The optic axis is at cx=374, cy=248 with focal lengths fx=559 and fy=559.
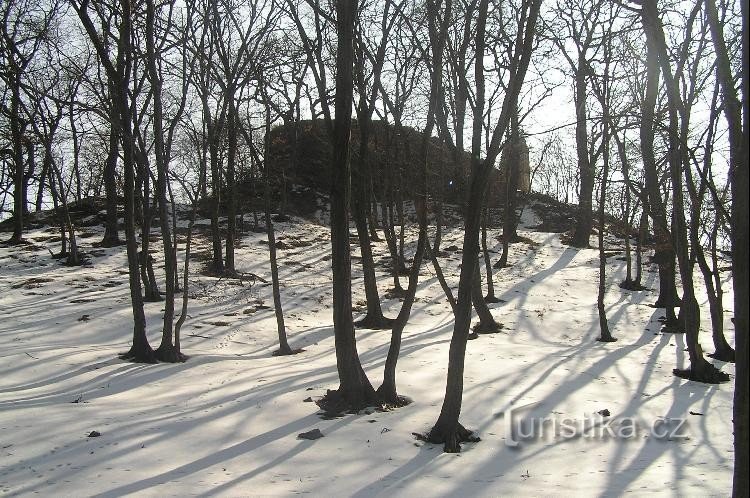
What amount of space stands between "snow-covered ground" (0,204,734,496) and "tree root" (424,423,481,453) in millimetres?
133

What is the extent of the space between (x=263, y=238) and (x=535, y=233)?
40.9 feet

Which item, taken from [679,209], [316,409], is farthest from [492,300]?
[316,409]

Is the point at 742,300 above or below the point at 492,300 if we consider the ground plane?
above

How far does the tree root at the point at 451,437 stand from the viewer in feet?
19.0

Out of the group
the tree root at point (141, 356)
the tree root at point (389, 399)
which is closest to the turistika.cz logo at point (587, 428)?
the tree root at point (389, 399)

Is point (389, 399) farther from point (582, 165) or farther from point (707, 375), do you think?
point (582, 165)

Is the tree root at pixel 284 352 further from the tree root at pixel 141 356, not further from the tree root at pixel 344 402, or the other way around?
the tree root at pixel 344 402

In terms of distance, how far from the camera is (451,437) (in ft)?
19.2

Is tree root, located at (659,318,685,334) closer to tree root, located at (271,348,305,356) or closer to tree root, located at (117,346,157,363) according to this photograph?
tree root, located at (271,348,305,356)

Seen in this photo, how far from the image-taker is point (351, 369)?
7.11 meters

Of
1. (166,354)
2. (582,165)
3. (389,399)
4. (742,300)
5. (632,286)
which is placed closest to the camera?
(742,300)

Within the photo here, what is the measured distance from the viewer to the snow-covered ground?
197 inches

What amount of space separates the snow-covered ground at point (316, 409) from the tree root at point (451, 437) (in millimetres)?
133

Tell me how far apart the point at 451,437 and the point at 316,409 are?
6.48 feet
